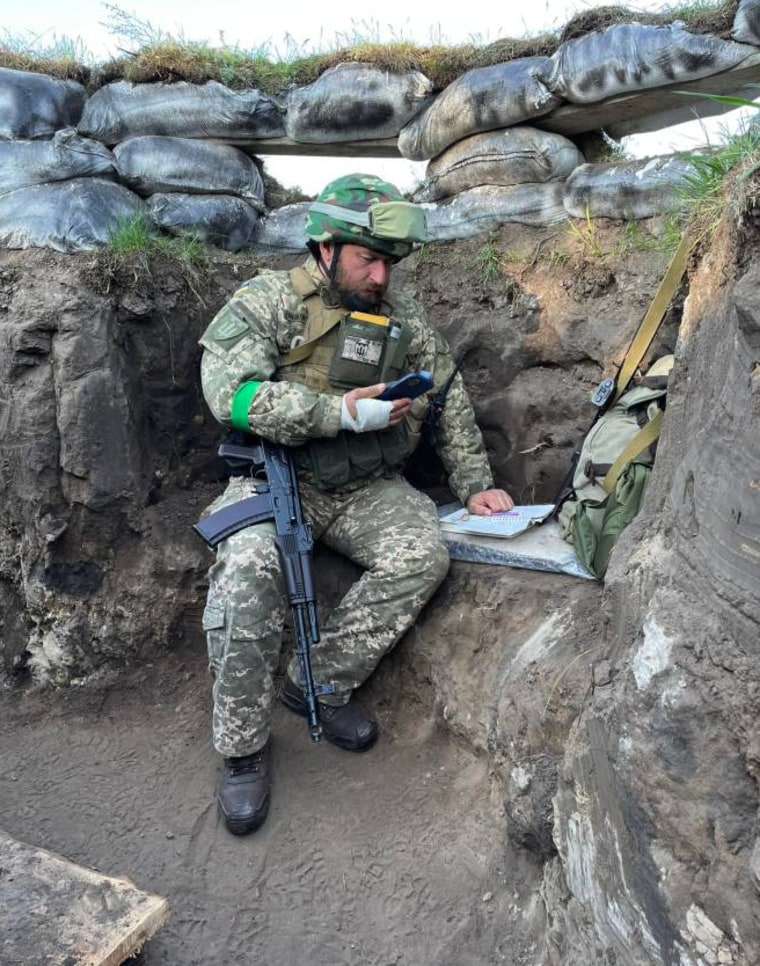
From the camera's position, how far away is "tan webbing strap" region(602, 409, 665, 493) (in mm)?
2619

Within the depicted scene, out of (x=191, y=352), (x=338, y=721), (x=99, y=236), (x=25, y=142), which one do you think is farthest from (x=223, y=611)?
(x=25, y=142)

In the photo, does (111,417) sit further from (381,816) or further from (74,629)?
(381,816)

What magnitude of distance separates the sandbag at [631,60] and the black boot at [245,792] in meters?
3.16

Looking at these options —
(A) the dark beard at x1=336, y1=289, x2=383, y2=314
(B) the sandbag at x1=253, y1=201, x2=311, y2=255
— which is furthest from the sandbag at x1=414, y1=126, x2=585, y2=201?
(A) the dark beard at x1=336, y1=289, x2=383, y2=314

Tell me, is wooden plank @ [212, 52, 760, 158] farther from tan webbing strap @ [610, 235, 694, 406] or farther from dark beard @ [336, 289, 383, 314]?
dark beard @ [336, 289, 383, 314]

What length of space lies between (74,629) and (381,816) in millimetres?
1521

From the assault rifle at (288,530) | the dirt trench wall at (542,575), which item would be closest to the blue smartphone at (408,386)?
the assault rifle at (288,530)

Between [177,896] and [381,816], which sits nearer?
[177,896]

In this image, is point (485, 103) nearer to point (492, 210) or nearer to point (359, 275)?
point (492, 210)

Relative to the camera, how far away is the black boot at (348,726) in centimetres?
313

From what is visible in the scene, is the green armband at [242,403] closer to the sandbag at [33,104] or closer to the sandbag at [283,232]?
the sandbag at [283,232]

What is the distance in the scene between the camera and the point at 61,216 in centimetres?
374

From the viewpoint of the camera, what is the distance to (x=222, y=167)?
4262 millimetres

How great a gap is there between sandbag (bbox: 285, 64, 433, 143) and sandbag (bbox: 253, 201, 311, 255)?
16.1 inches
